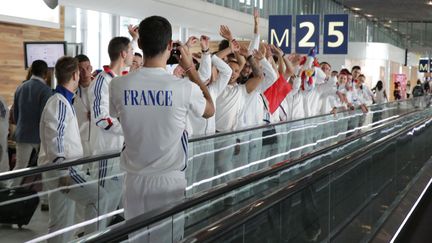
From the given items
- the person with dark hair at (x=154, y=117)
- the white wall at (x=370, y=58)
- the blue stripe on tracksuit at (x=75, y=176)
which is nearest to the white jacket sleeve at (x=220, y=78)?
the blue stripe on tracksuit at (x=75, y=176)

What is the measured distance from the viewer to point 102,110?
5.67 meters

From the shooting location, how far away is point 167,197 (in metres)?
3.82

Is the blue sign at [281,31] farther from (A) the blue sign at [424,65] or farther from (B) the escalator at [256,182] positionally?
(A) the blue sign at [424,65]

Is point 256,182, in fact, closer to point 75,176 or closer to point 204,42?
point 75,176

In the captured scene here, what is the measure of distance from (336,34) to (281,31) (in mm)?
1273

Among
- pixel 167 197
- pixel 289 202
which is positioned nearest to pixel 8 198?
pixel 167 197

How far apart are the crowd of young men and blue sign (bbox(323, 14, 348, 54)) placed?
10.8 feet

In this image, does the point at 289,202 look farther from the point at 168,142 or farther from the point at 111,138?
the point at 111,138

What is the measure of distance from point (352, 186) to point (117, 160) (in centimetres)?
221

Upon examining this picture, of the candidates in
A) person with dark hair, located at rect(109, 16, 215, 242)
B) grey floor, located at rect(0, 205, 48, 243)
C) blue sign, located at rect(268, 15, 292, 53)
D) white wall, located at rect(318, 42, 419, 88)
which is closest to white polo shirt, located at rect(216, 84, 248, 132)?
grey floor, located at rect(0, 205, 48, 243)

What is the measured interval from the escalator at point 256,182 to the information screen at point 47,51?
410 cm

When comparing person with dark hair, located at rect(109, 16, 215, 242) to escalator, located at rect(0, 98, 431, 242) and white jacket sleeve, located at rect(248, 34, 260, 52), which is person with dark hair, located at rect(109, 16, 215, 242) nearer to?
escalator, located at rect(0, 98, 431, 242)

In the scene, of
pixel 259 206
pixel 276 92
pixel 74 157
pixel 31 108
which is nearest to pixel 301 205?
pixel 259 206

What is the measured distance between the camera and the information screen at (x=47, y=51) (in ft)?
34.2
